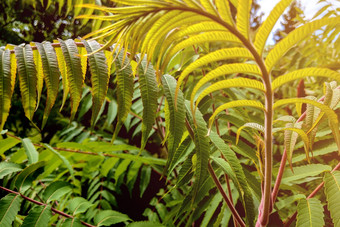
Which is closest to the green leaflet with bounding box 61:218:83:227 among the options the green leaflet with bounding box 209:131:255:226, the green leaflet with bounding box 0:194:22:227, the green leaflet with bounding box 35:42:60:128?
the green leaflet with bounding box 0:194:22:227

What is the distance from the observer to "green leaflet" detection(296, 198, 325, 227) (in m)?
0.63

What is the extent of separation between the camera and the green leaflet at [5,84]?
597mm

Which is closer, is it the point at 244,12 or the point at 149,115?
the point at 244,12

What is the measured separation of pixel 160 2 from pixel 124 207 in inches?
86.5

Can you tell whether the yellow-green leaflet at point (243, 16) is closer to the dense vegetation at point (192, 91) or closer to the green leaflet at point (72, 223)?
the dense vegetation at point (192, 91)

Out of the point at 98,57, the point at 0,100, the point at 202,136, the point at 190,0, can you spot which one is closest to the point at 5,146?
the point at 0,100

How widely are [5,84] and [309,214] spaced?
0.73 meters

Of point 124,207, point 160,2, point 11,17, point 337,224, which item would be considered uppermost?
point 160,2

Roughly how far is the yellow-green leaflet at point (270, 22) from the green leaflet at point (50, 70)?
16.8 inches

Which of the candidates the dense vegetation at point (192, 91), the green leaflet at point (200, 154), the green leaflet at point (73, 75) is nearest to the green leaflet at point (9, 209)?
the dense vegetation at point (192, 91)

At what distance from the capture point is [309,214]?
2.13 feet

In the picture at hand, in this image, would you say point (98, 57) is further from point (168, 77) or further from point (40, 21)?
point (40, 21)

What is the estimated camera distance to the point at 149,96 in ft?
1.90

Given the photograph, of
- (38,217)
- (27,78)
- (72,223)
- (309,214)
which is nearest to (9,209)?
(38,217)
